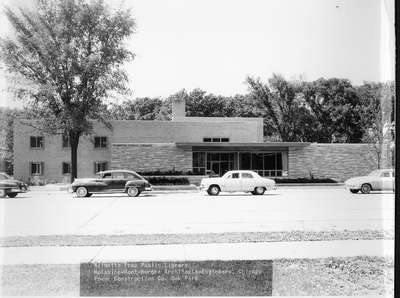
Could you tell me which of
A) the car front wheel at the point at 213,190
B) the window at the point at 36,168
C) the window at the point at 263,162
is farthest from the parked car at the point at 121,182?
the window at the point at 263,162

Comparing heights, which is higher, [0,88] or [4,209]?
[0,88]

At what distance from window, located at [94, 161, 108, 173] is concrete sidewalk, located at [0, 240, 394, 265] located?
3.43 feet

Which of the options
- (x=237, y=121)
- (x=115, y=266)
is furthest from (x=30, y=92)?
(x=237, y=121)

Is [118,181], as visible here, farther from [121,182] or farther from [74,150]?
[74,150]

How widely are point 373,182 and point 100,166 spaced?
3.63 metres

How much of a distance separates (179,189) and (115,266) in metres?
2.29

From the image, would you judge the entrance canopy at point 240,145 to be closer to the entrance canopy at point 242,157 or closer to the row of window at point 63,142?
the entrance canopy at point 242,157

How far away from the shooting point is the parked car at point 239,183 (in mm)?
7059

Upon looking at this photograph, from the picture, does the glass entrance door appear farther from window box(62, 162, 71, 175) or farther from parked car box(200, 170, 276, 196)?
window box(62, 162, 71, 175)

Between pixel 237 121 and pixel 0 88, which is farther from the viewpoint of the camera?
pixel 237 121

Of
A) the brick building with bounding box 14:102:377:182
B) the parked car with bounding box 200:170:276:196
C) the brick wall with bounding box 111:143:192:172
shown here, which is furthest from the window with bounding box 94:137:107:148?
the parked car with bounding box 200:170:276:196

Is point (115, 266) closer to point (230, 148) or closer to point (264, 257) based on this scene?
point (264, 257)

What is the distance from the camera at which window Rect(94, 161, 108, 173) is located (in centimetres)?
655

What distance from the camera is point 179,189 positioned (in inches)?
294
